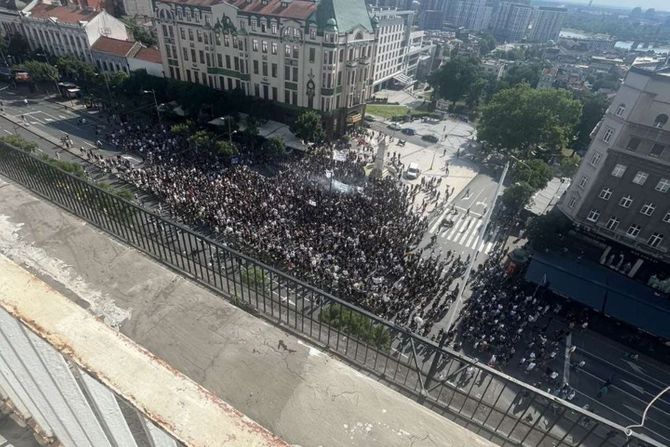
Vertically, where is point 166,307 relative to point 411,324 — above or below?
above

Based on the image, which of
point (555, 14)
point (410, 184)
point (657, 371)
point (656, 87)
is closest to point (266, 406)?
point (657, 371)

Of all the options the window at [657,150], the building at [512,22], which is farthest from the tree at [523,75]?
the building at [512,22]

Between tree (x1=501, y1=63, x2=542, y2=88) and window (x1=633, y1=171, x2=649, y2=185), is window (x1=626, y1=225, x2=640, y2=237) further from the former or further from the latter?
tree (x1=501, y1=63, x2=542, y2=88)

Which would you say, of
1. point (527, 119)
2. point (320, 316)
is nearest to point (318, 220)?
point (320, 316)

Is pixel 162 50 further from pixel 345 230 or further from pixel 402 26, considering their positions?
pixel 402 26

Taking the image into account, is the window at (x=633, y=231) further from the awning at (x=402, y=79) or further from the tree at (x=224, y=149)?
the awning at (x=402, y=79)

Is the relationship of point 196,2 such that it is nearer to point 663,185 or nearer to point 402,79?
point 663,185

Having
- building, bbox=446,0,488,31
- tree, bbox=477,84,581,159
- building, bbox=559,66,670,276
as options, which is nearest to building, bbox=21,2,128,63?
tree, bbox=477,84,581,159

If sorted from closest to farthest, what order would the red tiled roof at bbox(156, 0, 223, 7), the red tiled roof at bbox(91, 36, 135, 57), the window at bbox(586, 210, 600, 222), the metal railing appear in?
the metal railing → the window at bbox(586, 210, 600, 222) → the red tiled roof at bbox(156, 0, 223, 7) → the red tiled roof at bbox(91, 36, 135, 57)
